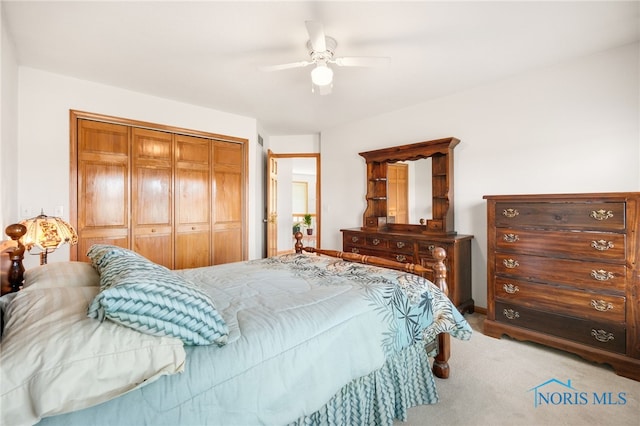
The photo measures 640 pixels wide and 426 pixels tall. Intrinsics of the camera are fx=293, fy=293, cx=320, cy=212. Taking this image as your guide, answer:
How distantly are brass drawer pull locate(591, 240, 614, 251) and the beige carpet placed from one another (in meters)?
0.85

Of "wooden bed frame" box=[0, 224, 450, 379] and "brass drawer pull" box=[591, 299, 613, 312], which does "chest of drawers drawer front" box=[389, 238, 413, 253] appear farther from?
"brass drawer pull" box=[591, 299, 613, 312]

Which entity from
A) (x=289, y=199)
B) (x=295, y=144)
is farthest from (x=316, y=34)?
(x=289, y=199)

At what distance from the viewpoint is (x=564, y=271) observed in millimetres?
2225

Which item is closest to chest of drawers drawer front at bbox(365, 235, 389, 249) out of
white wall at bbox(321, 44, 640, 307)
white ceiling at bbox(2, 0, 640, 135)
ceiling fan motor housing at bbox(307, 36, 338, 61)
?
white wall at bbox(321, 44, 640, 307)

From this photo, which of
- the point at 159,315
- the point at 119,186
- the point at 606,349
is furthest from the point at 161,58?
the point at 606,349

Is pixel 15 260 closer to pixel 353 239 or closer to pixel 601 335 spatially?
pixel 353 239

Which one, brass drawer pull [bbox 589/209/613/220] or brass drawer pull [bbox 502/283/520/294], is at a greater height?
brass drawer pull [bbox 589/209/613/220]

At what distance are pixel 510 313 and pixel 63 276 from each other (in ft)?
10.1

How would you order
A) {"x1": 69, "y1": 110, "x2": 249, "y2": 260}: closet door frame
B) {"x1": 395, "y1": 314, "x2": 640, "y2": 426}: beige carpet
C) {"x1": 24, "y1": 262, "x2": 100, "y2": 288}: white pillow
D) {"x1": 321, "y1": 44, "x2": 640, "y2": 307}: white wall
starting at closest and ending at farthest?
{"x1": 24, "y1": 262, "x2": 100, "y2": 288}: white pillow
{"x1": 395, "y1": 314, "x2": 640, "y2": 426}: beige carpet
{"x1": 321, "y1": 44, "x2": 640, "y2": 307}: white wall
{"x1": 69, "y1": 110, "x2": 249, "y2": 260}: closet door frame

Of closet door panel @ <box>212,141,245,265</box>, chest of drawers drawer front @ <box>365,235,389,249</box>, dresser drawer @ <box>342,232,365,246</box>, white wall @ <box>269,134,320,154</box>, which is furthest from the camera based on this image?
white wall @ <box>269,134,320,154</box>

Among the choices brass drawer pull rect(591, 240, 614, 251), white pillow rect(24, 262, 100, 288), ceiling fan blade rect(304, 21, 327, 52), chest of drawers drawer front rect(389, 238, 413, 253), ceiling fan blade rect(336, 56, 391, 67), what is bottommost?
chest of drawers drawer front rect(389, 238, 413, 253)

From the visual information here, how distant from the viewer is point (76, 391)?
0.72 m

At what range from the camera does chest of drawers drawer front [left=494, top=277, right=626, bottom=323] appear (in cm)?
204

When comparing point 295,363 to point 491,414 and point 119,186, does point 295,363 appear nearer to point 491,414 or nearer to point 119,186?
point 491,414
